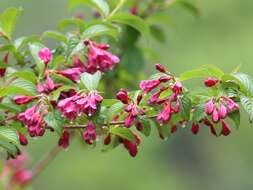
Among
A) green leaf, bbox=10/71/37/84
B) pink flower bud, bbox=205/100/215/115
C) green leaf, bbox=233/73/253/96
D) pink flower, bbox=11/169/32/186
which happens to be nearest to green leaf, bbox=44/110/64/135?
green leaf, bbox=10/71/37/84

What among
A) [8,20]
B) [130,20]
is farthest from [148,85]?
[8,20]

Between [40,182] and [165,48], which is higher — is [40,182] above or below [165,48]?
below

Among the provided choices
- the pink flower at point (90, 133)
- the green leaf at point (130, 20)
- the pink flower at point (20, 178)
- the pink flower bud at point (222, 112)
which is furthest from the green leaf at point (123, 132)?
the pink flower at point (20, 178)

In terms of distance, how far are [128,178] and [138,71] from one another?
9.33 metres

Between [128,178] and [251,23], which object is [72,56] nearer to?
[251,23]

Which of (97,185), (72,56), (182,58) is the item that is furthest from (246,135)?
(72,56)

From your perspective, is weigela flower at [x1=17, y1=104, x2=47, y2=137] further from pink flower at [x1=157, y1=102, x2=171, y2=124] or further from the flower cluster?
pink flower at [x1=157, y1=102, x2=171, y2=124]

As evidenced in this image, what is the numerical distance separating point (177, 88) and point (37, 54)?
2.15ft

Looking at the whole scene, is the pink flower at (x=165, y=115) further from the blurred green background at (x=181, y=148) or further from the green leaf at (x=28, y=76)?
the blurred green background at (x=181, y=148)

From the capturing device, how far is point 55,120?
2.66 meters

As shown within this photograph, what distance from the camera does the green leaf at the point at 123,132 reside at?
2773 mm

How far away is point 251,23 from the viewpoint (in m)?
11.5

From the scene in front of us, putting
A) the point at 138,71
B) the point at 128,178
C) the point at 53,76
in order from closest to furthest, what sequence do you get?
1. the point at 53,76
2. the point at 138,71
3. the point at 128,178

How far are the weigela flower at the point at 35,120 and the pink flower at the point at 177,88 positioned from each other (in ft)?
1.45
